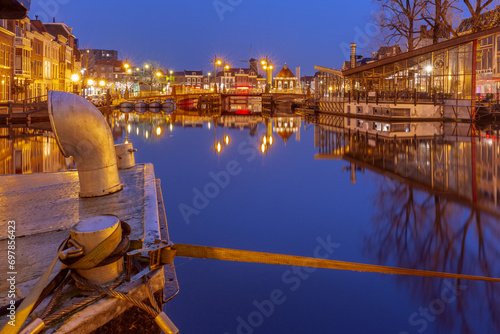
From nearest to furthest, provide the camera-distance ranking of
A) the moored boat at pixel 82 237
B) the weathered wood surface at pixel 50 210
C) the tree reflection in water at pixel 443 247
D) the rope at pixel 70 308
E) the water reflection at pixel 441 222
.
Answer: the rope at pixel 70 308 < the moored boat at pixel 82 237 < the weathered wood surface at pixel 50 210 < the tree reflection in water at pixel 443 247 < the water reflection at pixel 441 222

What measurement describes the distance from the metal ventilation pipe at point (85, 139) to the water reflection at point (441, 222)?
3.98 meters

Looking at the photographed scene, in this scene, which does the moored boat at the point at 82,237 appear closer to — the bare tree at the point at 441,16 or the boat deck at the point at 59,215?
the boat deck at the point at 59,215

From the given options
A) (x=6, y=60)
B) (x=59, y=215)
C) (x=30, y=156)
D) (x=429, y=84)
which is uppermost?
(x=6, y=60)

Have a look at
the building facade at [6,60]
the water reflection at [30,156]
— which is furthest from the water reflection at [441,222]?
the building facade at [6,60]

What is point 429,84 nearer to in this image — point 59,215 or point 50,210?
point 50,210

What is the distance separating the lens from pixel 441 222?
8398mm

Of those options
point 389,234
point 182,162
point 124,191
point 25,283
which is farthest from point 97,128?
point 182,162

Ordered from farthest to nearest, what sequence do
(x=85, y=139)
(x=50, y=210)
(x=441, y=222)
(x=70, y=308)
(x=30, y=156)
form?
1. (x=30, y=156)
2. (x=441, y=222)
3. (x=50, y=210)
4. (x=85, y=139)
5. (x=70, y=308)

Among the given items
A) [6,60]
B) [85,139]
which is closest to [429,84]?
[85,139]

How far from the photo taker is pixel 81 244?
11.1 feet

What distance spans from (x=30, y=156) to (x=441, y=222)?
1297cm

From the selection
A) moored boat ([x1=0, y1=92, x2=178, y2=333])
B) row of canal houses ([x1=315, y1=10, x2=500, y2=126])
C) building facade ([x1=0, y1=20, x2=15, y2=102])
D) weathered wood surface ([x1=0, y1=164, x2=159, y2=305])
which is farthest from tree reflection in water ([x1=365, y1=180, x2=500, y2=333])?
building facade ([x1=0, y1=20, x2=15, y2=102])

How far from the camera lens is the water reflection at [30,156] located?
43.1ft

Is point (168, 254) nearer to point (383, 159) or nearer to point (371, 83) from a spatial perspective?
point (383, 159)
